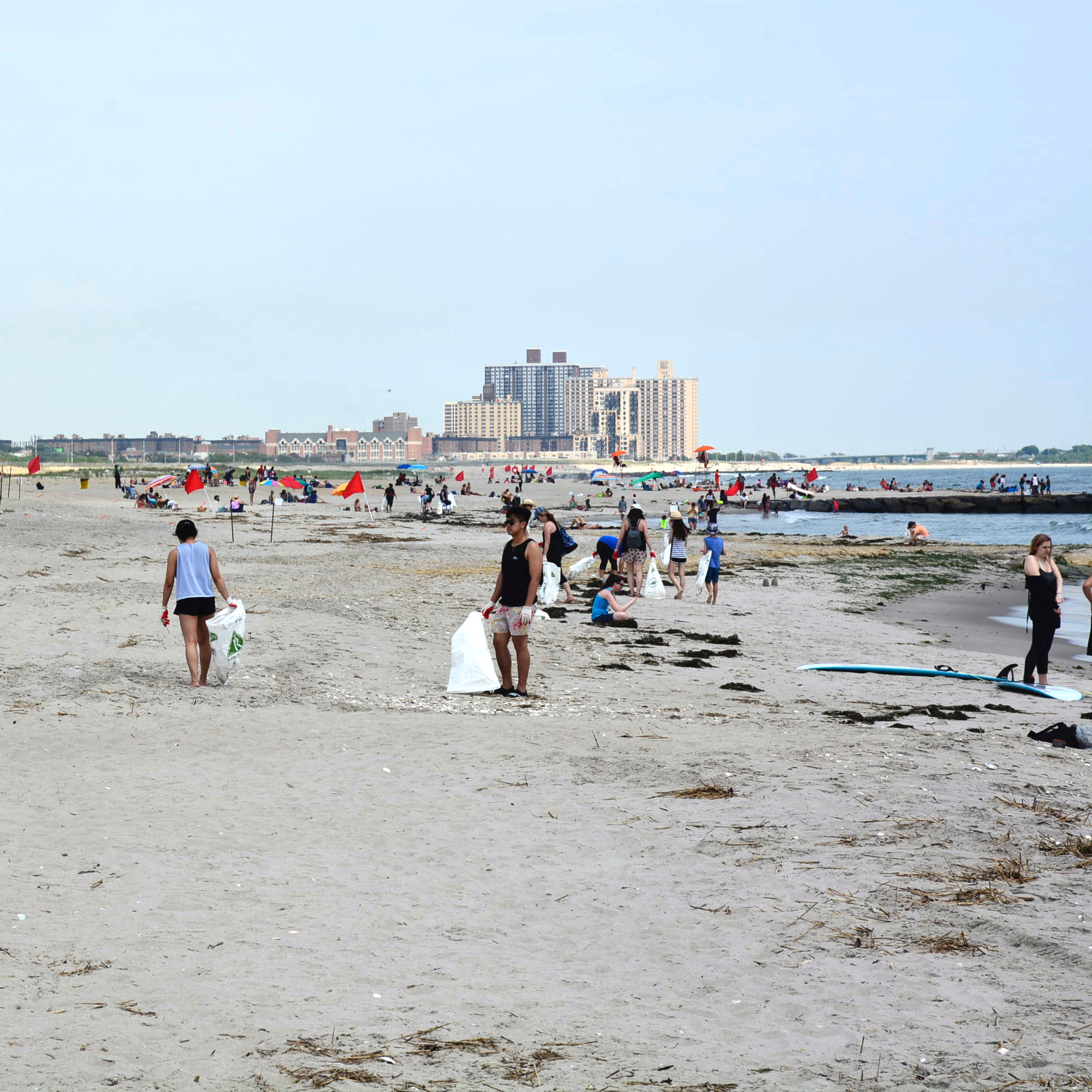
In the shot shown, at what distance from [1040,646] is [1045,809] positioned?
526 centimetres

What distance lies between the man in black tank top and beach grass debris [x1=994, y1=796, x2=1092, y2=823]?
164 inches

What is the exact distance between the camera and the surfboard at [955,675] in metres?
11.5

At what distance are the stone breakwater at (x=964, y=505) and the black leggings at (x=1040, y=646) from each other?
183ft

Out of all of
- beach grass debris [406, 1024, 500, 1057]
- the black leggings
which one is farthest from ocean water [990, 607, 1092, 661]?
beach grass debris [406, 1024, 500, 1057]

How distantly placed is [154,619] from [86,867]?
8.89 meters

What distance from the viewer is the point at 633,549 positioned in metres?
17.9

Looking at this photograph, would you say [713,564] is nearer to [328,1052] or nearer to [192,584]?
[192,584]

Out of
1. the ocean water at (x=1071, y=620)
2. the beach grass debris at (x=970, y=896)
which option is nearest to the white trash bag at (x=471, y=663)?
the beach grass debris at (x=970, y=896)

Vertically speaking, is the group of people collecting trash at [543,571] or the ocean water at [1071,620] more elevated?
the group of people collecting trash at [543,571]

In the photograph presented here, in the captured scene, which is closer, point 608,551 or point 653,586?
point 653,586

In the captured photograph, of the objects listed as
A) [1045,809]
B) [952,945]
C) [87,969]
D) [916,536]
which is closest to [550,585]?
[1045,809]

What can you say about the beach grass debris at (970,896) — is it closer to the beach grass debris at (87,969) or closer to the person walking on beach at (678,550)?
the beach grass debris at (87,969)

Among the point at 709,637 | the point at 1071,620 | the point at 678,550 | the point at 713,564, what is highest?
the point at 678,550

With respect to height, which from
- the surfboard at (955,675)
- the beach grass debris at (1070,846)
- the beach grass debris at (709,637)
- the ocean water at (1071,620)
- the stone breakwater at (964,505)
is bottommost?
the ocean water at (1071,620)
